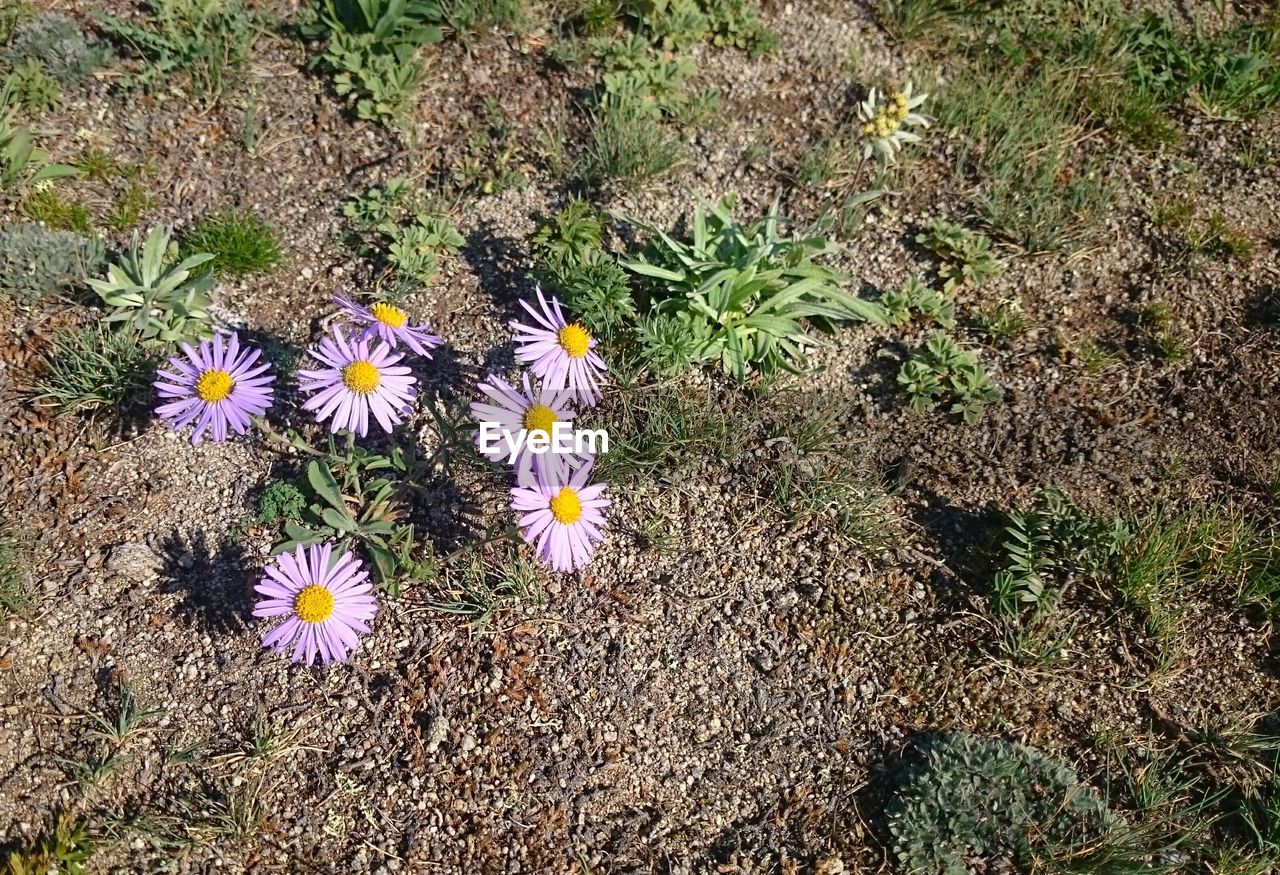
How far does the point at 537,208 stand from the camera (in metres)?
3.58

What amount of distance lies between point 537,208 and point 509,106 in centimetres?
54

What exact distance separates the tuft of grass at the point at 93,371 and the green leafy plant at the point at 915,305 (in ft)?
8.25

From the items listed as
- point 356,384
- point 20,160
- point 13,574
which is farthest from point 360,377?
point 20,160

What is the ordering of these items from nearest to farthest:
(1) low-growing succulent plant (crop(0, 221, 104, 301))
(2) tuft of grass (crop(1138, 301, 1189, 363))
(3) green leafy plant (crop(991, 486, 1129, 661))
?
(3) green leafy plant (crop(991, 486, 1129, 661)), (1) low-growing succulent plant (crop(0, 221, 104, 301)), (2) tuft of grass (crop(1138, 301, 1189, 363))

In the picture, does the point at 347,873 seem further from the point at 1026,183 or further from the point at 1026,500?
the point at 1026,183

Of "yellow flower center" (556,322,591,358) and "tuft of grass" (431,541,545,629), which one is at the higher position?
"yellow flower center" (556,322,591,358)

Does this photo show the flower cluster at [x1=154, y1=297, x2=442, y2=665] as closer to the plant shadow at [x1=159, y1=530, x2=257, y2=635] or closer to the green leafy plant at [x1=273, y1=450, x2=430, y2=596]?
the green leafy plant at [x1=273, y1=450, x2=430, y2=596]

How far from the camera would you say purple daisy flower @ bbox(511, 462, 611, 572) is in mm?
2453

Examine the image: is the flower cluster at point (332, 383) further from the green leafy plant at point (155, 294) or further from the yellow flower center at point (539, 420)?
the green leafy plant at point (155, 294)

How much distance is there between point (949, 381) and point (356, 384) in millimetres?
1977

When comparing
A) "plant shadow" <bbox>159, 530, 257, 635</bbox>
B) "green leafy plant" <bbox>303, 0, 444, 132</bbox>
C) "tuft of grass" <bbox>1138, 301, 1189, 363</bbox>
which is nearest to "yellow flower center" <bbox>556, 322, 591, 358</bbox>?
"plant shadow" <bbox>159, 530, 257, 635</bbox>

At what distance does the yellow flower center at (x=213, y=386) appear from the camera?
8.54 feet

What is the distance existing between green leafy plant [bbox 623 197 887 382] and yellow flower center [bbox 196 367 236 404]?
132 centimetres

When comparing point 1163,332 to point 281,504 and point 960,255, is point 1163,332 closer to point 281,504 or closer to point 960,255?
point 960,255
